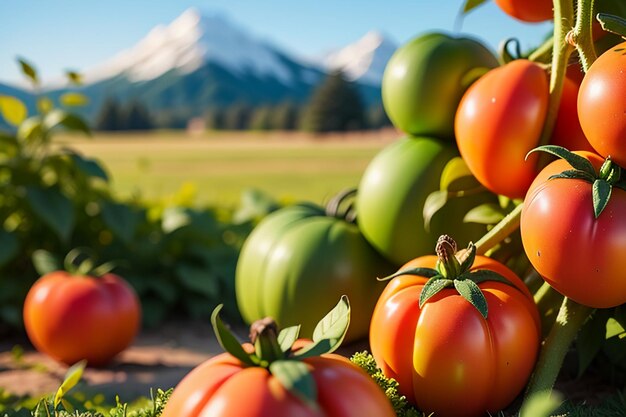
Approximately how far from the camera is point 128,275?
365 cm

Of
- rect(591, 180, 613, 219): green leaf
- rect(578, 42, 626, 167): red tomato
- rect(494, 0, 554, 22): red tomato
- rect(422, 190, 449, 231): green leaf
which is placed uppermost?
rect(494, 0, 554, 22): red tomato

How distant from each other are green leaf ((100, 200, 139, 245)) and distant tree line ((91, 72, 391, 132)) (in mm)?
31249

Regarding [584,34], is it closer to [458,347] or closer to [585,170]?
[585,170]

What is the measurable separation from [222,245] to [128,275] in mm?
557

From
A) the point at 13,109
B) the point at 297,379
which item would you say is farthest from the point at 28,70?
the point at 297,379

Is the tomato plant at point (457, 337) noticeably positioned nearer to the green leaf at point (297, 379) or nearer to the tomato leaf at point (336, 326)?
the tomato leaf at point (336, 326)

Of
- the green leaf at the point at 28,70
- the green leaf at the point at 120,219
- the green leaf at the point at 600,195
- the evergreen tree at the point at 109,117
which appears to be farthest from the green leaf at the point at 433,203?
the evergreen tree at the point at 109,117

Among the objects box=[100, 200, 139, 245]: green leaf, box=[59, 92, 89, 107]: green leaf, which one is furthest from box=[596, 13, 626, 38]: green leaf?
box=[59, 92, 89, 107]: green leaf

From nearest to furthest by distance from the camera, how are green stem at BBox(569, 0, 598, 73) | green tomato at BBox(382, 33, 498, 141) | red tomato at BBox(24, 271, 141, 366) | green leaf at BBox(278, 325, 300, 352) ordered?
green leaf at BBox(278, 325, 300, 352) → green stem at BBox(569, 0, 598, 73) → green tomato at BBox(382, 33, 498, 141) → red tomato at BBox(24, 271, 141, 366)

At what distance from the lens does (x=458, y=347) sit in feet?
3.79

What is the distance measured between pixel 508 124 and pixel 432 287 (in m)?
0.34

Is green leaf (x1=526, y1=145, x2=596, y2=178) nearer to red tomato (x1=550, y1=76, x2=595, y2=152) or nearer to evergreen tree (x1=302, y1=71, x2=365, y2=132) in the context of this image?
red tomato (x1=550, y1=76, x2=595, y2=152)

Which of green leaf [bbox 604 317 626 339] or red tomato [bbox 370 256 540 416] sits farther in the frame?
green leaf [bbox 604 317 626 339]

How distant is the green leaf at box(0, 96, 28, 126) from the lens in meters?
3.36
